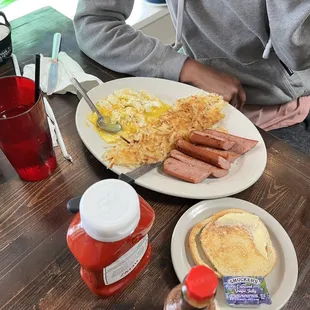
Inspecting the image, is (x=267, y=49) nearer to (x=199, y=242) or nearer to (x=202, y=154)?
(x=202, y=154)

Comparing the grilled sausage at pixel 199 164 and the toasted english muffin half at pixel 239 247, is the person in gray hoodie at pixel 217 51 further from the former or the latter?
the toasted english muffin half at pixel 239 247

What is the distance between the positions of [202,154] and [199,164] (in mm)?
23

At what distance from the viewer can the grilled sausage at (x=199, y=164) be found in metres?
0.75

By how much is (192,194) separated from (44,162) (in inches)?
11.9

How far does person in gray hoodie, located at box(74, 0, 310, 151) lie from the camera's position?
97 centimetres

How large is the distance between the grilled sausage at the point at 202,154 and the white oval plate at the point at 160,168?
31 mm

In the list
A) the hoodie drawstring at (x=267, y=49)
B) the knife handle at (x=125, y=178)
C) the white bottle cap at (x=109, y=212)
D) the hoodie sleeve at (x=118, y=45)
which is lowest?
the hoodie drawstring at (x=267, y=49)

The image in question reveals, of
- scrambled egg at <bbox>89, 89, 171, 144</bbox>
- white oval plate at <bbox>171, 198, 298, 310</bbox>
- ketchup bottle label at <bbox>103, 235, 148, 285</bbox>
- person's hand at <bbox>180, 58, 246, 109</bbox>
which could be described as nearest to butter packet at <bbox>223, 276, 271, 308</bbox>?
white oval plate at <bbox>171, 198, 298, 310</bbox>

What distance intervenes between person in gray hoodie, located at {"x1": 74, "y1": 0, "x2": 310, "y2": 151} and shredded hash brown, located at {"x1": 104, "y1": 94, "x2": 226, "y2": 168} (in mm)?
111

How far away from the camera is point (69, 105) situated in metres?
0.93

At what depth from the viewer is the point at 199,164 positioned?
0.76 meters

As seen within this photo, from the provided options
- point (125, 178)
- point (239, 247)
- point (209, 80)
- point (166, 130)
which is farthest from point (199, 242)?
point (209, 80)

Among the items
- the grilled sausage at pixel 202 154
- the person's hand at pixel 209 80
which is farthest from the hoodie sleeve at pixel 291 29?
the grilled sausage at pixel 202 154

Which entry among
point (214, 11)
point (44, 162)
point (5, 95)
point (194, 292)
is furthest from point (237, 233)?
point (214, 11)
